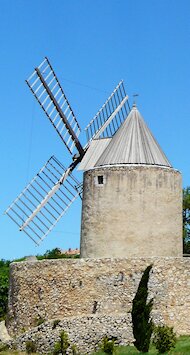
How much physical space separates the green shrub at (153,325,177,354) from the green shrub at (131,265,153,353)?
32cm

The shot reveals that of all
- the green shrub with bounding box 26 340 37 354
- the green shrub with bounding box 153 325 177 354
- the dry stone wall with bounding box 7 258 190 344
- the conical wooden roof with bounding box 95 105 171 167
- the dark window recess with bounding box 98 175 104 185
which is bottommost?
the green shrub with bounding box 26 340 37 354

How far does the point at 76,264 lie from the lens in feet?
73.1

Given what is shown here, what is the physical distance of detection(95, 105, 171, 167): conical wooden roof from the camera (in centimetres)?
2481

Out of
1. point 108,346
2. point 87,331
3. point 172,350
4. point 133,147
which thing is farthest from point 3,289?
point 172,350

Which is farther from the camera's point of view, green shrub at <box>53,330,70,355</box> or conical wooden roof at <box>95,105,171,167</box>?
conical wooden roof at <box>95,105,171,167</box>

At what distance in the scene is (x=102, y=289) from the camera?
21.9 meters

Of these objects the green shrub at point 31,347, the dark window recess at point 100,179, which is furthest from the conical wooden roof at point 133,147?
the green shrub at point 31,347

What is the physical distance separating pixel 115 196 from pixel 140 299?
5448 millimetres

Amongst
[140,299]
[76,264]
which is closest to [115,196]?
[76,264]

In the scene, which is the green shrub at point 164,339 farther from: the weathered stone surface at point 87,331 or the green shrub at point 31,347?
the green shrub at point 31,347

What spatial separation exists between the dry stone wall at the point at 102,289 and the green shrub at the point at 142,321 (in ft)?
4.79

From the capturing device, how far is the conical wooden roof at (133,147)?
81.4 feet

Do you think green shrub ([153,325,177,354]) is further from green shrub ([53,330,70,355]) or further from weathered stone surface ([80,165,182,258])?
weathered stone surface ([80,165,182,258])

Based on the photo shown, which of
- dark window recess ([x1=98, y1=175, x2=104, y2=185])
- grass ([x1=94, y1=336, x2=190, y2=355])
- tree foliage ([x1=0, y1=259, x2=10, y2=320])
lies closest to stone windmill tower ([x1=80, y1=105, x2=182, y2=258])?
dark window recess ([x1=98, y1=175, x2=104, y2=185])
